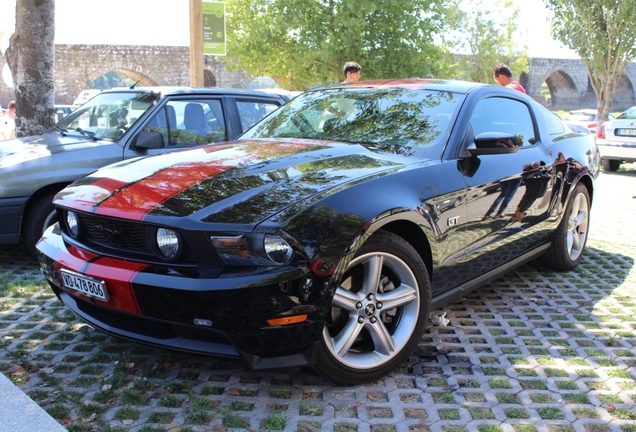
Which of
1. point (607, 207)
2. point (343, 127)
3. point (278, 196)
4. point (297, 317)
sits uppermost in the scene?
point (343, 127)

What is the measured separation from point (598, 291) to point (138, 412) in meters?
3.72

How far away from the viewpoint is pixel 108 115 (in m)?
6.02

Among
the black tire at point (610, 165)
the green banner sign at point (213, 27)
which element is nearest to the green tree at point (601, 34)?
the black tire at point (610, 165)

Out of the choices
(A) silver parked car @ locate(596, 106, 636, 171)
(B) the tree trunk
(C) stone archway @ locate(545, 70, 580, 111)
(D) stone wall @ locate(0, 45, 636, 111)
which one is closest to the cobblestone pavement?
(B) the tree trunk

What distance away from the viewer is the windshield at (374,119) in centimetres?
381

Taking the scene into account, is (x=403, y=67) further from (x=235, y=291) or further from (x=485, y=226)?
(x=235, y=291)

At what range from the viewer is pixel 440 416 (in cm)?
286

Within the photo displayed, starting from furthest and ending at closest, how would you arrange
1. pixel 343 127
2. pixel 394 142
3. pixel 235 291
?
pixel 343 127
pixel 394 142
pixel 235 291

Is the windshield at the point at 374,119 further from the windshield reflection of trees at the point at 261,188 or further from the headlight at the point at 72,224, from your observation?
the headlight at the point at 72,224

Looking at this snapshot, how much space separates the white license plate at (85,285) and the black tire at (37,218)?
2199 mm

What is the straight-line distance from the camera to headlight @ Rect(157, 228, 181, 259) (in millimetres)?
2818

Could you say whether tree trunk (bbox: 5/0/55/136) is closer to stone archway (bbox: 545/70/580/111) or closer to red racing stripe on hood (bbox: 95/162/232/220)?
red racing stripe on hood (bbox: 95/162/232/220)

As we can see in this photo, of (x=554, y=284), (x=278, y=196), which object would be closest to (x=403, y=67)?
(x=554, y=284)

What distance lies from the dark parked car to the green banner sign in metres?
3.62
